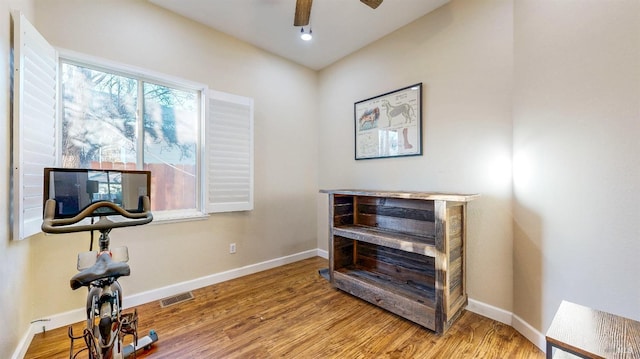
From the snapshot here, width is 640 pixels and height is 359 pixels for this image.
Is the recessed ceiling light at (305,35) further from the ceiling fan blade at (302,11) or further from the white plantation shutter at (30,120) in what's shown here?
the white plantation shutter at (30,120)


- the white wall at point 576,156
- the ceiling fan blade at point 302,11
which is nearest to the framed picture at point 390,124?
the white wall at point 576,156

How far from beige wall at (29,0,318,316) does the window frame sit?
0.08 meters

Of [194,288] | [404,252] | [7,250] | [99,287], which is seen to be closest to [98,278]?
[99,287]

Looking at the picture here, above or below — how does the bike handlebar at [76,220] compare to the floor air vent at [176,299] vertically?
above

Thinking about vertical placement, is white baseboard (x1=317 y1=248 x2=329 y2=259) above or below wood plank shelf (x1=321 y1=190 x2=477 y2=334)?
below

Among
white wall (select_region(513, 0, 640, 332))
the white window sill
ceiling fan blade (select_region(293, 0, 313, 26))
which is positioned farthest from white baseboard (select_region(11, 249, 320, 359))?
ceiling fan blade (select_region(293, 0, 313, 26))

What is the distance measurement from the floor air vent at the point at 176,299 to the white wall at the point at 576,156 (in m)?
2.99

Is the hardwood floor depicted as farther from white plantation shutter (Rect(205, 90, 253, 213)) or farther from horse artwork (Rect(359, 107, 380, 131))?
horse artwork (Rect(359, 107, 380, 131))

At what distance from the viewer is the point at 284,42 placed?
3.03m

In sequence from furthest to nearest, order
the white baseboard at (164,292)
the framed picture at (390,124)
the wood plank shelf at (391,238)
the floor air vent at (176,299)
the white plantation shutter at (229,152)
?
the white plantation shutter at (229,152) → the framed picture at (390,124) → the floor air vent at (176,299) → the wood plank shelf at (391,238) → the white baseboard at (164,292)

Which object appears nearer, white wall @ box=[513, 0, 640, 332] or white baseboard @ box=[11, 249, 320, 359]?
white wall @ box=[513, 0, 640, 332]

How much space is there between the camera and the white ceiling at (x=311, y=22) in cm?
238

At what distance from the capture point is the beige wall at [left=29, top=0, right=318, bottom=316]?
199cm

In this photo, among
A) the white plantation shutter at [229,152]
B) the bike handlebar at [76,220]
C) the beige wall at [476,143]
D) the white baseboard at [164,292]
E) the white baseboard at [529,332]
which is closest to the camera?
the bike handlebar at [76,220]
